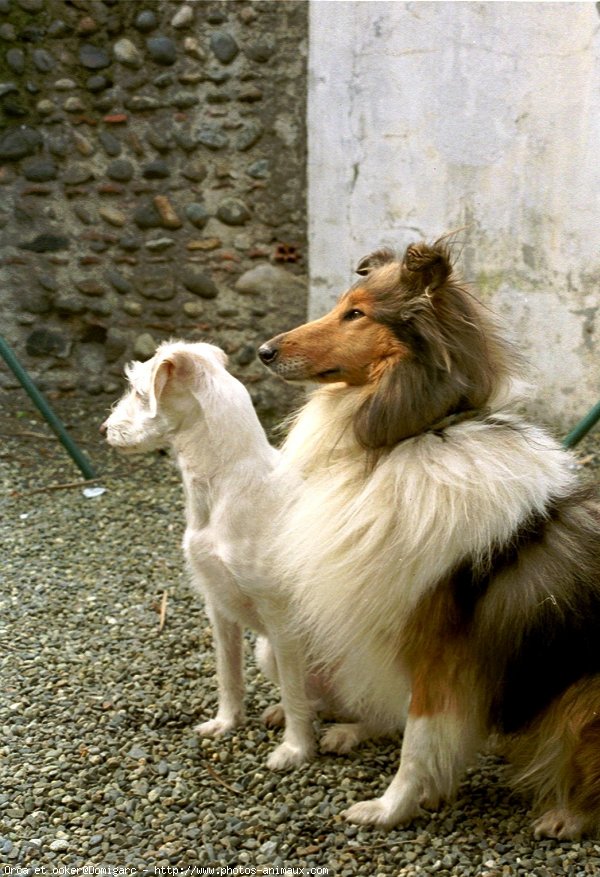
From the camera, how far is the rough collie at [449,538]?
2406mm

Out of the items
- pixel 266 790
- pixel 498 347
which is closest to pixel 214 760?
pixel 266 790

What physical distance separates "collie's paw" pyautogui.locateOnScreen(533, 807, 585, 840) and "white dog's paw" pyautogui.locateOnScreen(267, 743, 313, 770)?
0.76 m

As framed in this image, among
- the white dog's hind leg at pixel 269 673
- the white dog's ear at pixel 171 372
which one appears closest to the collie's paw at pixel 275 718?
the white dog's hind leg at pixel 269 673

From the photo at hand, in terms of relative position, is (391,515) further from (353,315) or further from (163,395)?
(163,395)

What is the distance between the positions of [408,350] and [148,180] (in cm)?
408

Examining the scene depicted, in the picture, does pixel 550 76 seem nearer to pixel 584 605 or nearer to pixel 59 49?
pixel 59 49

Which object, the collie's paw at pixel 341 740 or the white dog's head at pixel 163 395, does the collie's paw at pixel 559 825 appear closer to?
the collie's paw at pixel 341 740

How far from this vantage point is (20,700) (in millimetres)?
3348

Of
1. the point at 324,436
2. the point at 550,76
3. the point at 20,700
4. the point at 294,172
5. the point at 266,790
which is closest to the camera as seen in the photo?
the point at 324,436

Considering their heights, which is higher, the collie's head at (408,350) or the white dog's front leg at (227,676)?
the collie's head at (408,350)

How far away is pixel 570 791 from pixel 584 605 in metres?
0.52

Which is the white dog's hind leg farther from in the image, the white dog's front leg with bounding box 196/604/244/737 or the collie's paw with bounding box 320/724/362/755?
the collie's paw with bounding box 320/724/362/755

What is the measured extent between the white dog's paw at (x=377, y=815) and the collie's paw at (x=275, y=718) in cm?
59

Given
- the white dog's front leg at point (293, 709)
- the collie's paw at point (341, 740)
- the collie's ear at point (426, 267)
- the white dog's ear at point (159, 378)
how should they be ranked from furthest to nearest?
the collie's paw at point (341, 740) < the white dog's front leg at point (293, 709) < the white dog's ear at point (159, 378) < the collie's ear at point (426, 267)
